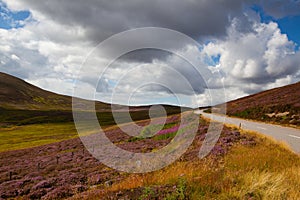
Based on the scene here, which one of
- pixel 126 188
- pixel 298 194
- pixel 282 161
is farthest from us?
pixel 282 161

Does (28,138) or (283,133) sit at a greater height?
(283,133)

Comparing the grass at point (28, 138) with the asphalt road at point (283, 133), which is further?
the grass at point (28, 138)

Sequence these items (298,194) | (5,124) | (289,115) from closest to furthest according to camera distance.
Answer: (298,194)
(289,115)
(5,124)

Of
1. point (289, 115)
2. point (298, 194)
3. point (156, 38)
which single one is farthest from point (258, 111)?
point (298, 194)

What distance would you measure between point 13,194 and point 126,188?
11.4 m

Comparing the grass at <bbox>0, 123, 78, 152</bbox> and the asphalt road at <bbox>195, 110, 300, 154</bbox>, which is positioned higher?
the asphalt road at <bbox>195, 110, 300, 154</bbox>

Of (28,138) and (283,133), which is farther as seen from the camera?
(28,138)

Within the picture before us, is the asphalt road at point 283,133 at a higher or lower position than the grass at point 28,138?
higher

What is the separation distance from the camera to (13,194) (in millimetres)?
15844

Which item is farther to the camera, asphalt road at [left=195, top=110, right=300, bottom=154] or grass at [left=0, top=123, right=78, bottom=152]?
grass at [left=0, top=123, right=78, bottom=152]

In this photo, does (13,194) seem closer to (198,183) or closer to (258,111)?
(198,183)

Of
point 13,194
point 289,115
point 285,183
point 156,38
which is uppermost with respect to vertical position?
point 156,38

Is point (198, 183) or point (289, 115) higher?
point (289, 115)

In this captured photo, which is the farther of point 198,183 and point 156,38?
point 156,38
